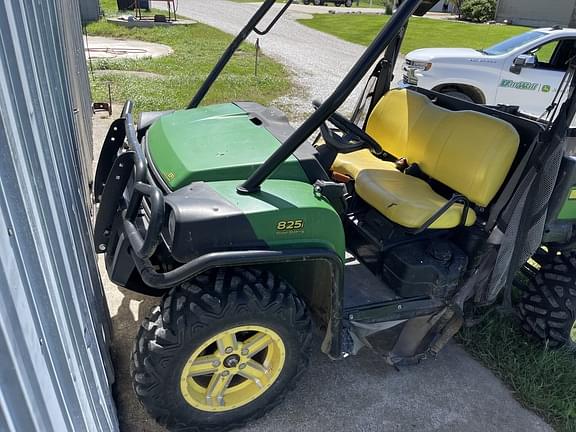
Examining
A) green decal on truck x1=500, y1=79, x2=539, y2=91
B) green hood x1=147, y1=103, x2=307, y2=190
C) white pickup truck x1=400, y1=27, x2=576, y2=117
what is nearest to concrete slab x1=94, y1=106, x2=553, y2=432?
green hood x1=147, y1=103, x2=307, y2=190

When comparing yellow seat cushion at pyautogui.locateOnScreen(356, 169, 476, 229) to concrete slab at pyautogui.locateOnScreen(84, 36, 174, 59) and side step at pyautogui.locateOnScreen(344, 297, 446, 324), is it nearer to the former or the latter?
side step at pyautogui.locateOnScreen(344, 297, 446, 324)

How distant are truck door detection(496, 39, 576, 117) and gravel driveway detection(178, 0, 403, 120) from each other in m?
2.73

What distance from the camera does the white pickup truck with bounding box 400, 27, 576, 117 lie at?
682 centimetres

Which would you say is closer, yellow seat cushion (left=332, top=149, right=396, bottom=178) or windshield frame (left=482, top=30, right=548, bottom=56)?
yellow seat cushion (left=332, top=149, right=396, bottom=178)

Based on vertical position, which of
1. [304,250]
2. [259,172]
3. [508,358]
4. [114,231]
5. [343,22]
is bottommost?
[343,22]

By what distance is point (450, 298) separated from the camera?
2.71 meters

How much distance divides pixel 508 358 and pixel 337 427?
1202 millimetres

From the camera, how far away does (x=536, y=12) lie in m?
6.84

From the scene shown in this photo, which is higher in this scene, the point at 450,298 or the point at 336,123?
the point at 336,123

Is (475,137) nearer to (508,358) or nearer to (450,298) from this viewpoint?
(450,298)

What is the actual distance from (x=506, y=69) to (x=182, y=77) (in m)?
5.82

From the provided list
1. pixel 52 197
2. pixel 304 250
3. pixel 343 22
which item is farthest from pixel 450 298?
pixel 343 22

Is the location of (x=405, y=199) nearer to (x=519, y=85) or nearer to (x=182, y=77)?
(x=519, y=85)

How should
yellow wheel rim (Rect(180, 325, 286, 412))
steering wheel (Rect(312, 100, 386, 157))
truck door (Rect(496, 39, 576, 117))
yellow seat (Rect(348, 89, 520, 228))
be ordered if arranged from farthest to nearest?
truck door (Rect(496, 39, 576, 117)) < yellow seat (Rect(348, 89, 520, 228)) < steering wheel (Rect(312, 100, 386, 157)) < yellow wheel rim (Rect(180, 325, 286, 412))
